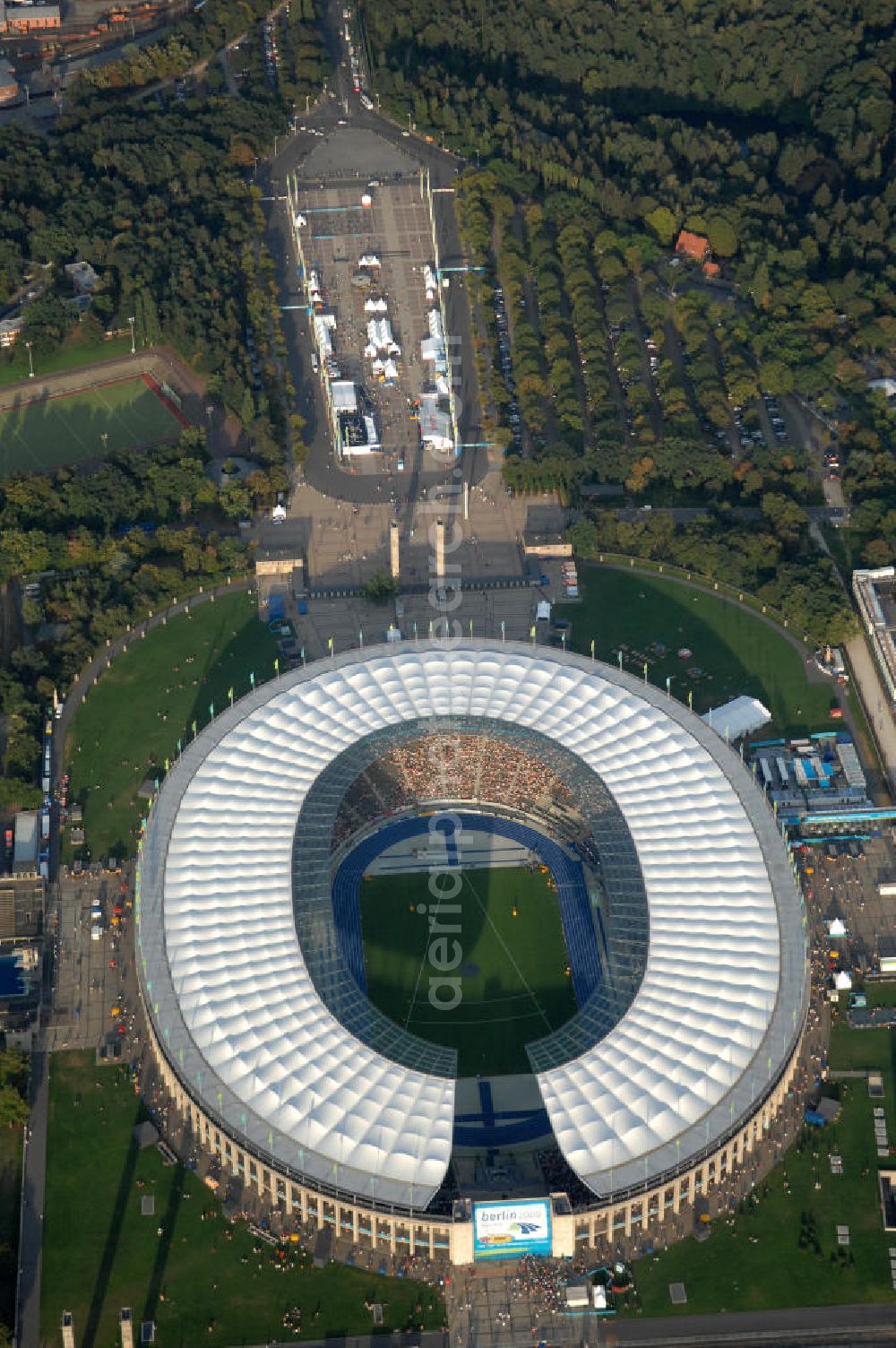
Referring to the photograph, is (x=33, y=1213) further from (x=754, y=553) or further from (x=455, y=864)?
(x=754, y=553)

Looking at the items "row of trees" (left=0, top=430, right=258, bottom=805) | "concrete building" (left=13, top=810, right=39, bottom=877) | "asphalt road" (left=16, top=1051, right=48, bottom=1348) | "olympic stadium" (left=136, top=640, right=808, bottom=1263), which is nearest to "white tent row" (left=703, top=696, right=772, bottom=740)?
"olympic stadium" (left=136, top=640, right=808, bottom=1263)

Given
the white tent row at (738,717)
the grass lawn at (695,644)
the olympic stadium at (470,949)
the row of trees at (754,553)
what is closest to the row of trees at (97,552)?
the olympic stadium at (470,949)

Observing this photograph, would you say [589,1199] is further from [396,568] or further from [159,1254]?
[396,568]

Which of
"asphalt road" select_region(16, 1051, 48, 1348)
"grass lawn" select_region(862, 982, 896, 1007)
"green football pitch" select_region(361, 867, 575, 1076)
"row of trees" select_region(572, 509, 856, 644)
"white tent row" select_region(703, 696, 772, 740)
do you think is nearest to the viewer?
"asphalt road" select_region(16, 1051, 48, 1348)

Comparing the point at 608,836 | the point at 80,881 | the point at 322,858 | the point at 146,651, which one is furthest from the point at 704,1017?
the point at 146,651

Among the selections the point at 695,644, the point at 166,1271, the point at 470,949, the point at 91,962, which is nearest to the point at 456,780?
the point at 470,949

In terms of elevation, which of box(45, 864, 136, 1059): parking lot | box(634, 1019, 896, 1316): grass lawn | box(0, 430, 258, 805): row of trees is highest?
box(0, 430, 258, 805): row of trees

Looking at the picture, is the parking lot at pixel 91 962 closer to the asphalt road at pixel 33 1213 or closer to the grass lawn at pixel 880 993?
the asphalt road at pixel 33 1213

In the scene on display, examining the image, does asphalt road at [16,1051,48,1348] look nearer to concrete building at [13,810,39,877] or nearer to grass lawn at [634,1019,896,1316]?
concrete building at [13,810,39,877]
